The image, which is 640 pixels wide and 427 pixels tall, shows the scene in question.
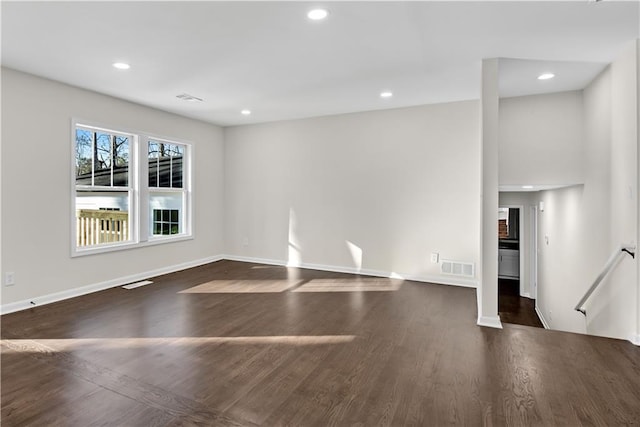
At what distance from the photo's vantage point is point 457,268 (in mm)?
5074

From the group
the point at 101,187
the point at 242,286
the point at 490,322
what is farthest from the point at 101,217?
the point at 490,322

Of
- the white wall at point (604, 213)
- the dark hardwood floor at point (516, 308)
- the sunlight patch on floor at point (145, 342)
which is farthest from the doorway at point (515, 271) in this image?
the sunlight patch on floor at point (145, 342)

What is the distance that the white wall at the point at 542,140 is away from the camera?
13.7ft

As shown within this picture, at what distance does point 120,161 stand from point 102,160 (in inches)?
10.7

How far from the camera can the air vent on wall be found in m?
5.01

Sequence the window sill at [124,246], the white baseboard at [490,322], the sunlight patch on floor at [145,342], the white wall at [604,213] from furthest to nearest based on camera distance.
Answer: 1. the window sill at [124,246]
2. the white baseboard at [490,322]
3. the white wall at [604,213]
4. the sunlight patch on floor at [145,342]

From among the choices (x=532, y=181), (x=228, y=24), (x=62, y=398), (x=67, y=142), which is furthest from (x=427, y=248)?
(x=67, y=142)

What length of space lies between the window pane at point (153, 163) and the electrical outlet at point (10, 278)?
2.21m

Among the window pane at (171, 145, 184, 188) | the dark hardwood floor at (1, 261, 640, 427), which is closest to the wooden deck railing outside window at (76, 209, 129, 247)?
the dark hardwood floor at (1, 261, 640, 427)

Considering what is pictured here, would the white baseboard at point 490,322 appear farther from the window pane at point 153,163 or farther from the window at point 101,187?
the window pane at point 153,163

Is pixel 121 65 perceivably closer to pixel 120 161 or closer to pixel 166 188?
pixel 120 161

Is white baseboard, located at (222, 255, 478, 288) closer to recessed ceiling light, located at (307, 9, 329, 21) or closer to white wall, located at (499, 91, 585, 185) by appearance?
white wall, located at (499, 91, 585, 185)

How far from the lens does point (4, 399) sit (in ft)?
7.23

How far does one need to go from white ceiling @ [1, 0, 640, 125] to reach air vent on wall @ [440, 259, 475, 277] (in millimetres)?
2328
